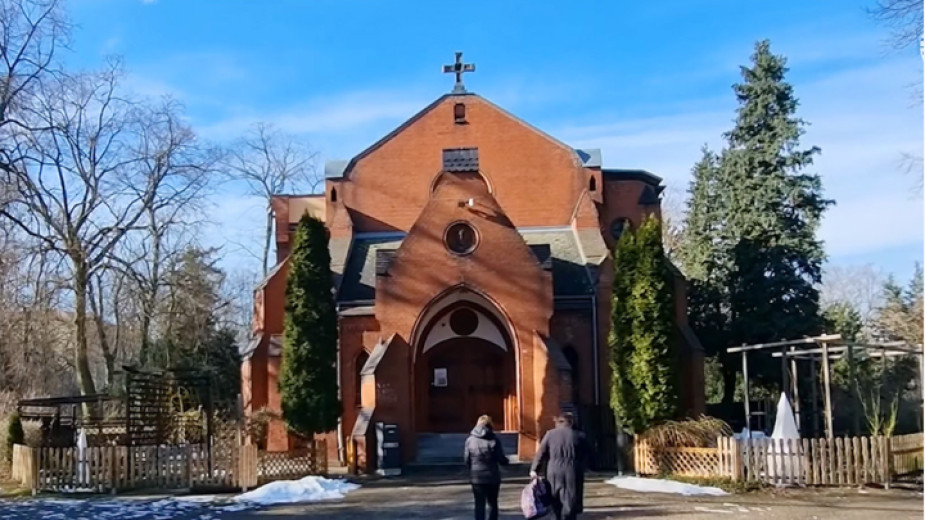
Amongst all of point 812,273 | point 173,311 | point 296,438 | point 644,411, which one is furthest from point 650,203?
point 173,311

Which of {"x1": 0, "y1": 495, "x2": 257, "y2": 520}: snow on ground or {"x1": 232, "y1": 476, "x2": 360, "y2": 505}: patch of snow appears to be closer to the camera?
{"x1": 0, "y1": 495, "x2": 257, "y2": 520}: snow on ground

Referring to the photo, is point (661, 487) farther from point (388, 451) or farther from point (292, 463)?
point (292, 463)

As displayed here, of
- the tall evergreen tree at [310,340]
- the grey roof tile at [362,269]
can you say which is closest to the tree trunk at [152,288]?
the grey roof tile at [362,269]

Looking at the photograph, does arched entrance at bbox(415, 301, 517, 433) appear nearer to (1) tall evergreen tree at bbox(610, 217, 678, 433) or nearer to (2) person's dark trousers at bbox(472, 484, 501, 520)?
(1) tall evergreen tree at bbox(610, 217, 678, 433)

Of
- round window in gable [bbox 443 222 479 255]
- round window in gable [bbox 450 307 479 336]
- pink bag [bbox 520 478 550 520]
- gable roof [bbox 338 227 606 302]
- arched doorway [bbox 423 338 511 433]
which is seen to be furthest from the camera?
arched doorway [bbox 423 338 511 433]

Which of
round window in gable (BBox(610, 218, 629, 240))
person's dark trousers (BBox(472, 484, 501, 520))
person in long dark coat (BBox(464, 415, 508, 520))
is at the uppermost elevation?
round window in gable (BBox(610, 218, 629, 240))

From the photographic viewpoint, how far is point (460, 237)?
2628cm

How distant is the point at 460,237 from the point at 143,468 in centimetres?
1033

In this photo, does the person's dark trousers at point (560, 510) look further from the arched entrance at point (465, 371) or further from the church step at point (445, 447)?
the arched entrance at point (465, 371)

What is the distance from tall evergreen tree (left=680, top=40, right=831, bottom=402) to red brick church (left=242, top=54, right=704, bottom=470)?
103 inches

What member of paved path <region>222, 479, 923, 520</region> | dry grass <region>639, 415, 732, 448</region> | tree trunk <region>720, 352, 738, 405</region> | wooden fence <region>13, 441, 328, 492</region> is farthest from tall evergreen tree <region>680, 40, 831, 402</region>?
wooden fence <region>13, 441, 328, 492</region>

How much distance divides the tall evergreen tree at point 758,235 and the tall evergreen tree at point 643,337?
11.2 m

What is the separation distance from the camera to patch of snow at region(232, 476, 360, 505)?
61.5ft

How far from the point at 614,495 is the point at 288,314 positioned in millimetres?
10151
